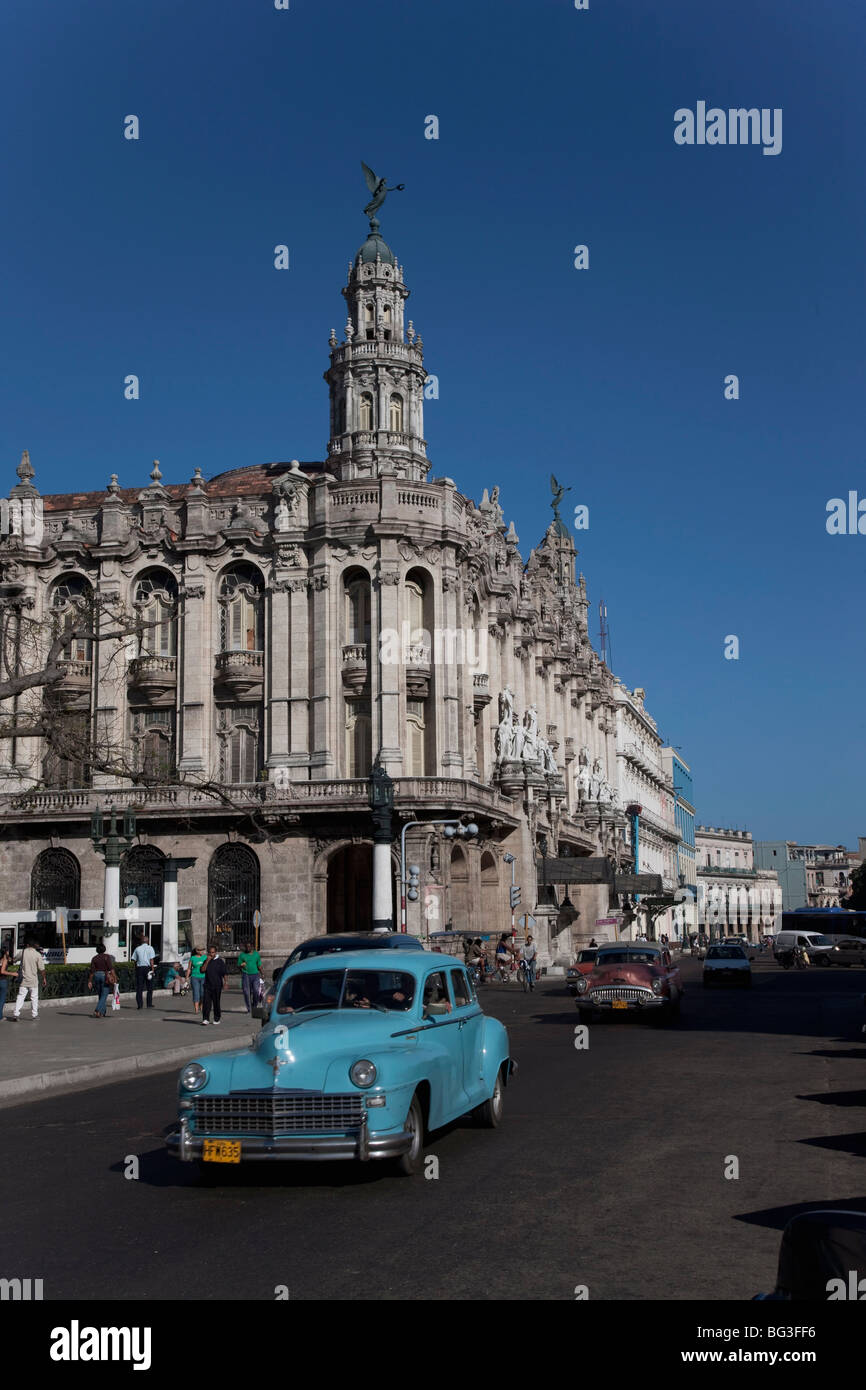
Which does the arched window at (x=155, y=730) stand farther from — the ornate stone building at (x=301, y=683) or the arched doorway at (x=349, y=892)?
the arched doorway at (x=349, y=892)

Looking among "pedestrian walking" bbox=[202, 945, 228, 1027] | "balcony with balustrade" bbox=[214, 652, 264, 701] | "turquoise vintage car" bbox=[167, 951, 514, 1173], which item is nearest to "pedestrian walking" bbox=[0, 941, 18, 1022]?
"pedestrian walking" bbox=[202, 945, 228, 1027]

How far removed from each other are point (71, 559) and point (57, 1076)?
39.7 metres

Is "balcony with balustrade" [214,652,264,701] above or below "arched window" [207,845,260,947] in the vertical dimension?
above

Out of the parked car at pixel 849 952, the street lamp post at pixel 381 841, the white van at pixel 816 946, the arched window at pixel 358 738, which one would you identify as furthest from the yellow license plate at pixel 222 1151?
the white van at pixel 816 946

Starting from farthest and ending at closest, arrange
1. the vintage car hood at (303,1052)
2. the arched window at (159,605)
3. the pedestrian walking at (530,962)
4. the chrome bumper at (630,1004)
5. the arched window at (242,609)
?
the arched window at (159,605) → the arched window at (242,609) → the pedestrian walking at (530,962) → the chrome bumper at (630,1004) → the vintage car hood at (303,1052)

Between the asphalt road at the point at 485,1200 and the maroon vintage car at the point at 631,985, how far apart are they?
843cm

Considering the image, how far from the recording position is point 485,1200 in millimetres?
9055

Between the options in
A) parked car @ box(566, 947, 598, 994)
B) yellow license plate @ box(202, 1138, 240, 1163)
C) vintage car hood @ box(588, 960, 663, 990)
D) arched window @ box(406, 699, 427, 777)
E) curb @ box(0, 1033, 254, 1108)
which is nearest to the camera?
yellow license plate @ box(202, 1138, 240, 1163)

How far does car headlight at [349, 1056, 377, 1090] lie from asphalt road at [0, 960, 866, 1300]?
0.80 m

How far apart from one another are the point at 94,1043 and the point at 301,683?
1141 inches

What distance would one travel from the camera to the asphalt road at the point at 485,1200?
7.00 metres

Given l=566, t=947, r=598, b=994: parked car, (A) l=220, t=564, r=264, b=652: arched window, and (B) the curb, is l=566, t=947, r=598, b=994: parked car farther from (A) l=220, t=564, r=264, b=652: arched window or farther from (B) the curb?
(A) l=220, t=564, r=264, b=652: arched window

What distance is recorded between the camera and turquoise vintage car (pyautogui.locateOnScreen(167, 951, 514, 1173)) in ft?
30.7
